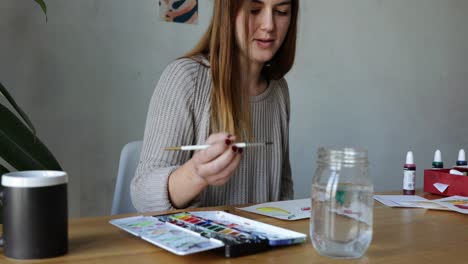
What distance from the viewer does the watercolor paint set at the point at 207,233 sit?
26.5 inches

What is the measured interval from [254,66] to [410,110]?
62.7 inches

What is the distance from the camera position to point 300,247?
2.42 feet

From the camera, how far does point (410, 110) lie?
8.93 feet

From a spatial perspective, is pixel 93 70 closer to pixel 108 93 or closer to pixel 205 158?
pixel 108 93

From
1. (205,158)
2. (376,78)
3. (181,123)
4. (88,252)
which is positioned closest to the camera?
(88,252)

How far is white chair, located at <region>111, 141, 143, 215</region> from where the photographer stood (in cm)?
130

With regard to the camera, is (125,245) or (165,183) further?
(165,183)

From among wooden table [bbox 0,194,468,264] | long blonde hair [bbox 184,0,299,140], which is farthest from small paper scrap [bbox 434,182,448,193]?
long blonde hair [bbox 184,0,299,140]

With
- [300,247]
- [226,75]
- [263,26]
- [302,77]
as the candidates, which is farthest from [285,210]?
[302,77]

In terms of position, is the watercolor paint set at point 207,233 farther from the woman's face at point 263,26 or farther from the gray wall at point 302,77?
the gray wall at point 302,77

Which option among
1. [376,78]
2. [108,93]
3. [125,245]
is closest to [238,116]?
[125,245]

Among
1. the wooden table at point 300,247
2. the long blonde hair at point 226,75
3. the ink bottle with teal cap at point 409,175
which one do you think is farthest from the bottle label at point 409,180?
the long blonde hair at point 226,75

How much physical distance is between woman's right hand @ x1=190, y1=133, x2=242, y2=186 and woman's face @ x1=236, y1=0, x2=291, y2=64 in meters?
0.54

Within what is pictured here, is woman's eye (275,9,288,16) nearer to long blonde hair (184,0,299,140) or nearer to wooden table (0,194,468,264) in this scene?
long blonde hair (184,0,299,140)
